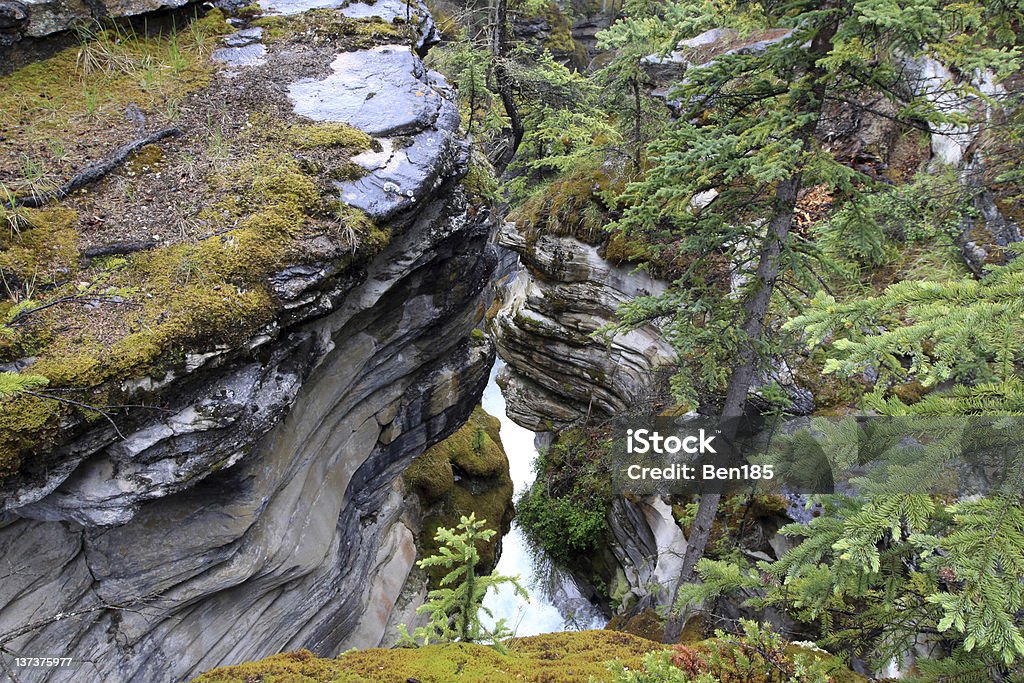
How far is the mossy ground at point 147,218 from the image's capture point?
4.09 meters

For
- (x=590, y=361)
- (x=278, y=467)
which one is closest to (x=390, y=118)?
(x=278, y=467)

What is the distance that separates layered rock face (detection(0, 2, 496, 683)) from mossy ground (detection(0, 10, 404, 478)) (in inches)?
9.3

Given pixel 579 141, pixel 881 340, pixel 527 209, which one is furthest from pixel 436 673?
pixel 579 141

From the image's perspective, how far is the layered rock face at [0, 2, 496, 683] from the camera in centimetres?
456

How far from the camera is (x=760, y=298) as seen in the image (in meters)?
6.05

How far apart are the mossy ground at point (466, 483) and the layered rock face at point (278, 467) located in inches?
82.6

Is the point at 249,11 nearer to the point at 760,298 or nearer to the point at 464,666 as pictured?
the point at 760,298

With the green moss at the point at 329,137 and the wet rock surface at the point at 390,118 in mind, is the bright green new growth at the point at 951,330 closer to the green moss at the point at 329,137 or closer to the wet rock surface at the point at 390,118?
the wet rock surface at the point at 390,118

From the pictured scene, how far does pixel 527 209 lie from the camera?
13523 millimetres

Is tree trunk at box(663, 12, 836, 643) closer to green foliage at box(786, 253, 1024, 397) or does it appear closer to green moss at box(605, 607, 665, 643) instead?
green moss at box(605, 607, 665, 643)

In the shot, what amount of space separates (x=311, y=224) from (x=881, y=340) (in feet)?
15.6

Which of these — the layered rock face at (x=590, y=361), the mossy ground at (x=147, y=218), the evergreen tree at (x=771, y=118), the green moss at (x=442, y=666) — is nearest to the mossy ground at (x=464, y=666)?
the green moss at (x=442, y=666)

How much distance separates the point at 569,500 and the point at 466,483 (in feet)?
9.31

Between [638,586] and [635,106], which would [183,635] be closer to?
[638,586]
